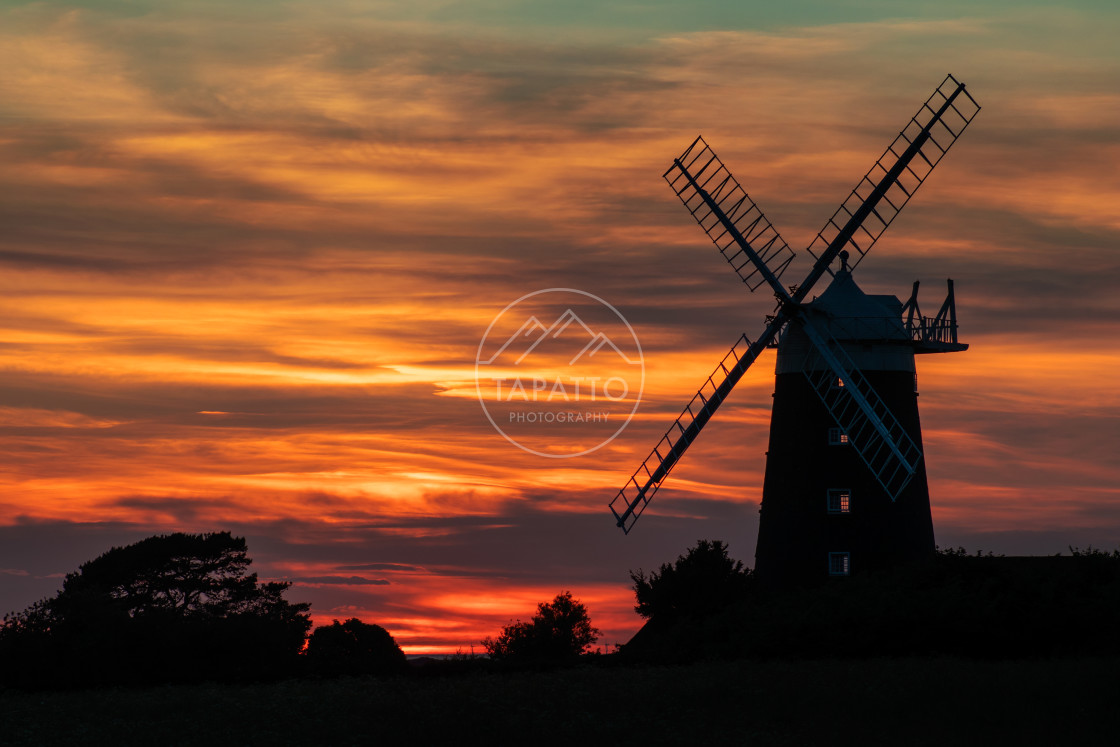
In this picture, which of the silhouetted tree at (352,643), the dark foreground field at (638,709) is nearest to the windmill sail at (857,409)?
the dark foreground field at (638,709)

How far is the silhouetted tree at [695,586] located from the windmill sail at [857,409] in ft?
21.3

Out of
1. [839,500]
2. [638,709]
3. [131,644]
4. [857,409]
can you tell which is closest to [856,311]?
[857,409]

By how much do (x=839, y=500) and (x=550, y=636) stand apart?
1320 centimetres

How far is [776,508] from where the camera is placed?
50.2 metres

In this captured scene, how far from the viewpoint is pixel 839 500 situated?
4916 centimetres

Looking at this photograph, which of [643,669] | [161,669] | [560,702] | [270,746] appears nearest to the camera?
[270,746]

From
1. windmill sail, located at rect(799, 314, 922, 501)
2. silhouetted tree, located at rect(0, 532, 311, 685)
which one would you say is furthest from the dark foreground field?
windmill sail, located at rect(799, 314, 922, 501)

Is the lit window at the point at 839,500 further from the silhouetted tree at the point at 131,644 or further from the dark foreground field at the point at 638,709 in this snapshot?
the silhouetted tree at the point at 131,644

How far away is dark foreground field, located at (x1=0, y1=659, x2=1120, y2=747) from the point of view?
31000 millimetres

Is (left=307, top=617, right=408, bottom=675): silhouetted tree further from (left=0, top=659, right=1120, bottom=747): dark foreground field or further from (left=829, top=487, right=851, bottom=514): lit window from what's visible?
(left=829, top=487, right=851, bottom=514): lit window

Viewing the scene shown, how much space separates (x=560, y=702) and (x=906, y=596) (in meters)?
14.1

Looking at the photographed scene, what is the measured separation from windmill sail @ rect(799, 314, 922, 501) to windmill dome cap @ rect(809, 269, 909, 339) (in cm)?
71

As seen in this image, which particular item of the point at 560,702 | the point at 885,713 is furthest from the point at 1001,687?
the point at 560,702

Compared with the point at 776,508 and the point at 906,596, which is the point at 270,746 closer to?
the point at 906,596
